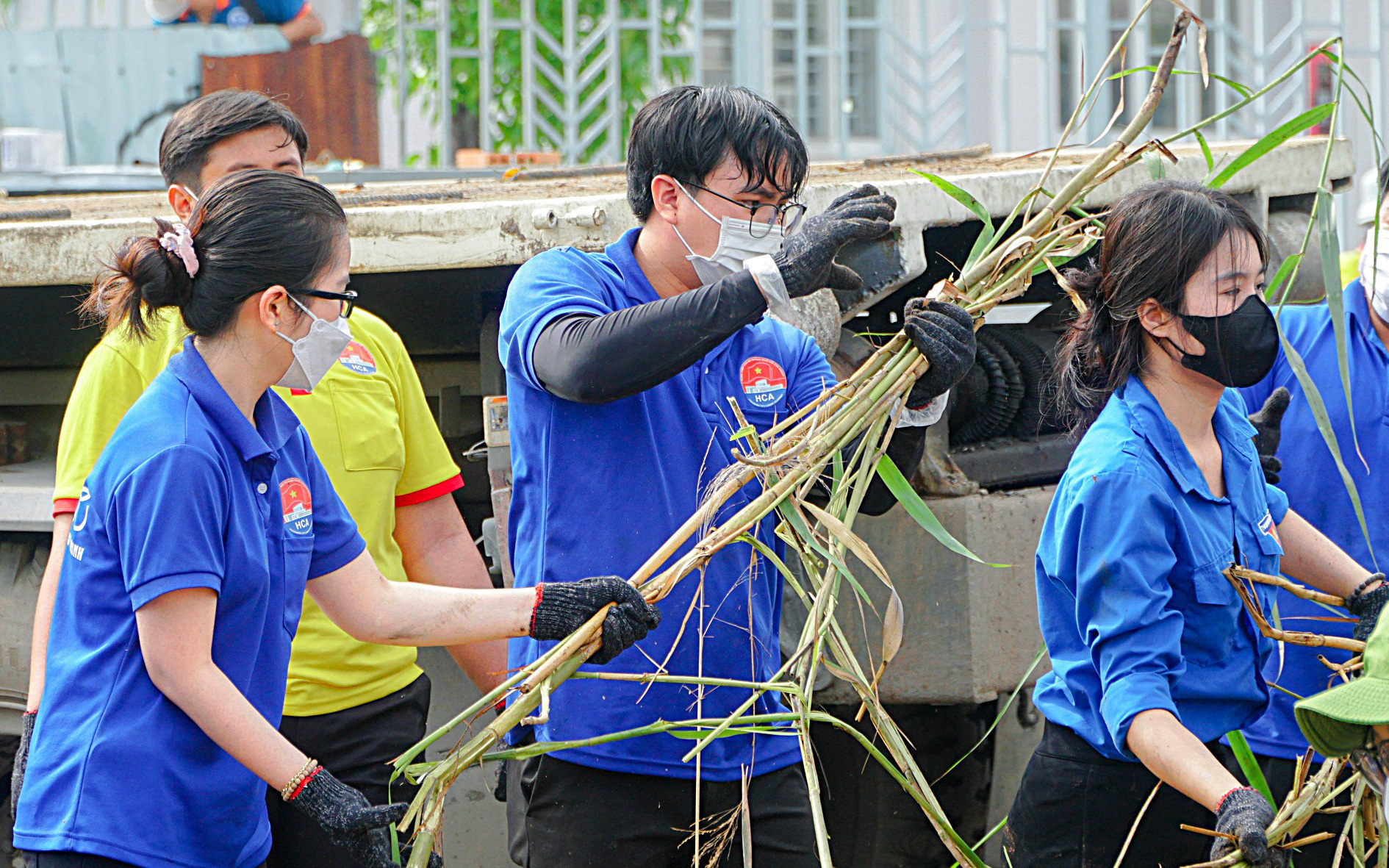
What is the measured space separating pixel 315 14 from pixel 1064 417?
3.83m

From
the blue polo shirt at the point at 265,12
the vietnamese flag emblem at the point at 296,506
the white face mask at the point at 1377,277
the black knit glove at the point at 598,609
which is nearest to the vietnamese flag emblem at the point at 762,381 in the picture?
the black knit glove at the point at 598,609

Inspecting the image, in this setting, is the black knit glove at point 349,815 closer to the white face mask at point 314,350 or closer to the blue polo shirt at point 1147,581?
the white face mask at point 314,350

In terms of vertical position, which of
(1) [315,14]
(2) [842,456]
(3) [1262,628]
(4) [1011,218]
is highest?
(1) [315,14]

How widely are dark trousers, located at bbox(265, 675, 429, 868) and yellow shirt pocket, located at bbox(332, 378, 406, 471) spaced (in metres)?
0.43

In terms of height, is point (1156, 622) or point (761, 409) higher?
point (761, 409)

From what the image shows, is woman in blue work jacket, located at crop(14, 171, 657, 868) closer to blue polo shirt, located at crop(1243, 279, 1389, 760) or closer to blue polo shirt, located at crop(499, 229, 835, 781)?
blue polo shirt, located at crop(499, 229, 835, 781)

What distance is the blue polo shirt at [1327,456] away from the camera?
2.54 m

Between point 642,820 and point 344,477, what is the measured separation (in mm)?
866

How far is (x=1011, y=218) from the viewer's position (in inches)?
84.4

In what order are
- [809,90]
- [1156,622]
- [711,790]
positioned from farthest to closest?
1. [809,90]
2. [711,790]
3. [1156,622]

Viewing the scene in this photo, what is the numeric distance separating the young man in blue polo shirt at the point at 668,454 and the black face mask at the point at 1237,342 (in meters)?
0.39

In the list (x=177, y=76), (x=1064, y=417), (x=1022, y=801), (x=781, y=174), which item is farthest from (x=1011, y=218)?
(x=177, y=76)

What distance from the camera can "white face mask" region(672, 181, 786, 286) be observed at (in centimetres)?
220

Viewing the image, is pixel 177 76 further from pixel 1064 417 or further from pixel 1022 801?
pixel 1022 801
